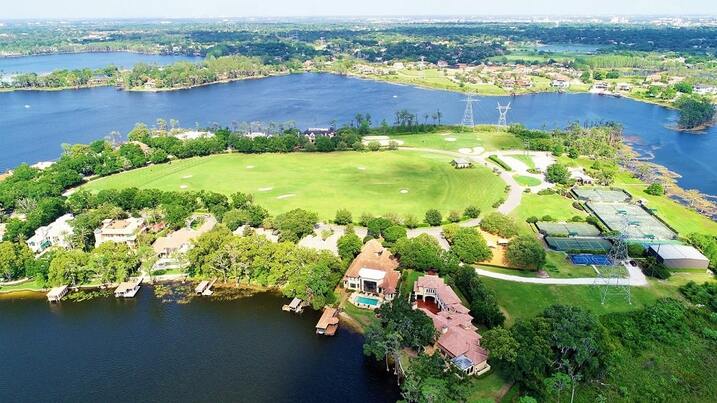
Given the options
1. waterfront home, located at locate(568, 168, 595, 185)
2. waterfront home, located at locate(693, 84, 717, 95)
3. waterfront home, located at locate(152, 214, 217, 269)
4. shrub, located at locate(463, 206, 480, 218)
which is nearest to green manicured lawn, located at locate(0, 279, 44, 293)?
waterfront home, located at locate(152, 214, 217, 269)

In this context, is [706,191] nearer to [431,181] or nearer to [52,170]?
[431,181]

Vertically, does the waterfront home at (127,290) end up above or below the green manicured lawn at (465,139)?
below

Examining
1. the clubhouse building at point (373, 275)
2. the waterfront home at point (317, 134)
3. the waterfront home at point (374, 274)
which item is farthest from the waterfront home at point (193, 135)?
the clubhouse building at point (373, 275)

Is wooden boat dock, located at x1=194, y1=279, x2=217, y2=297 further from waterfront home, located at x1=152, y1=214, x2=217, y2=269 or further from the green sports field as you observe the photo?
the green sports field

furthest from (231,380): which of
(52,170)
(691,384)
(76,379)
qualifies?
(52,170)

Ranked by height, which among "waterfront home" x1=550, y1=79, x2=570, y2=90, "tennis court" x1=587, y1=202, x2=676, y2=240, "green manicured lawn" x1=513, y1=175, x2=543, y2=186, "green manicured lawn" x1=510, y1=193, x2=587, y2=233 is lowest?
"green manicured lawn" x1=510, y1=193, x2=587, y2=233

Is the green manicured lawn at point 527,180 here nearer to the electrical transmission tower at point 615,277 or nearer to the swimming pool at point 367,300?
the electrical transmission tower at point 615,277
